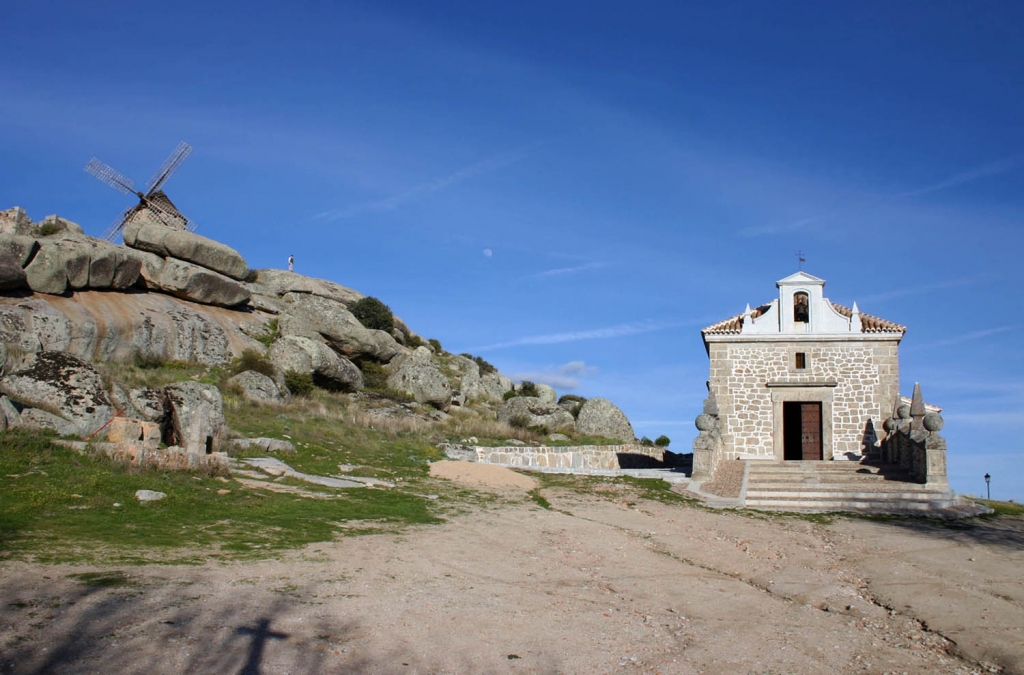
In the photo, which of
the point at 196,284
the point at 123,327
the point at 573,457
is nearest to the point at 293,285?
the point at 196,284

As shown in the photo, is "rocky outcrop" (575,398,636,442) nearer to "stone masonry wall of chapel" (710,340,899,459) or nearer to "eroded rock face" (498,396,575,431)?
"eroded rock face" (498,396,575,431)

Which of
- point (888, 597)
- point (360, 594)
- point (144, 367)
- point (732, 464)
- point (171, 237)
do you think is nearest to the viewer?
point (360, 594)

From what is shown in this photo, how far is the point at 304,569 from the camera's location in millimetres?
8305

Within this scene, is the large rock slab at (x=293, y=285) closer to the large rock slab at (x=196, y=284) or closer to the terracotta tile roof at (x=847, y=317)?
the large rock slab at (x=196, y=284)

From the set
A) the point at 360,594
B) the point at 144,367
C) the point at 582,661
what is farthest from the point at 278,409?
the point at 582,661

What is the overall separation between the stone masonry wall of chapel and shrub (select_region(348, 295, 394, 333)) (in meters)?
23.1

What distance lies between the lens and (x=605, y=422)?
33.8m

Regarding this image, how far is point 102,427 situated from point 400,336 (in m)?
30.7

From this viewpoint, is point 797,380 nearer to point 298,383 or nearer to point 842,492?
point 842,492

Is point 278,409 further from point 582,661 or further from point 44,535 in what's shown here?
point 582,661

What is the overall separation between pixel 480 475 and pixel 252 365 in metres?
14.3

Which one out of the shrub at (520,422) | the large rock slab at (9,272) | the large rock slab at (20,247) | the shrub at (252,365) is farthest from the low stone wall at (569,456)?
the large rock slab at (20,247)

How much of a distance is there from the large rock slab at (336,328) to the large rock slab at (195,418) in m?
17.7

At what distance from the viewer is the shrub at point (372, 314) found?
44188 mm
